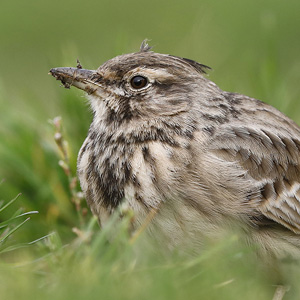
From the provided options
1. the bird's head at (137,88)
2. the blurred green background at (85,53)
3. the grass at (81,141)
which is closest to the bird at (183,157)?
the bird's head at (137,88)

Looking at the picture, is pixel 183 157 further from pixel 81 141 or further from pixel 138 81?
pixel 81 141

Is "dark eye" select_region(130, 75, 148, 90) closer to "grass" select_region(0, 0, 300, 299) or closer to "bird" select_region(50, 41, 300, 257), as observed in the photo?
"bird" select_region(50, 41, 300, 257)

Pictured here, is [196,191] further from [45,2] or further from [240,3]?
[45,2]

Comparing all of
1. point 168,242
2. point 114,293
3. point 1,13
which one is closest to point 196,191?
point 168,242

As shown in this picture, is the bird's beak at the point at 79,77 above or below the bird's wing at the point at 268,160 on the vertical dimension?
above

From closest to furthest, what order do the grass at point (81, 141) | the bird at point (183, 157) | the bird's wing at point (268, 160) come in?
the grass at point (81, 141) → the bird at point (183, 157) → the bird's wing at point (268, 160)

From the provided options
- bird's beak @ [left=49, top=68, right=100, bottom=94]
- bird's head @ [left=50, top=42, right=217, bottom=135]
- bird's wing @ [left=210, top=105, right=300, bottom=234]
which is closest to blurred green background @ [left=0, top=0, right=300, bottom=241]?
bird's head @ [left=50, top=42, right=217, bottom=135]

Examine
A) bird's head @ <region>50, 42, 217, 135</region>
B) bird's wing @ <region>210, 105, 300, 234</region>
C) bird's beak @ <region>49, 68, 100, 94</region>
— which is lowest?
bird's wing @ <region>210, 105, 300, 234</region>

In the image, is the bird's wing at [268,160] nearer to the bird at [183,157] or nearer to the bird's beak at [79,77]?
the bird at [183,157]
